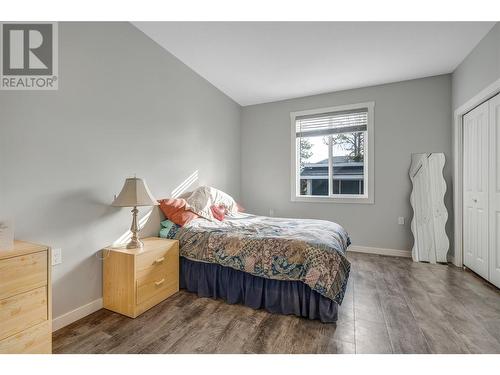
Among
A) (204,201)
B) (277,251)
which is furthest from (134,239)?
(277,251)

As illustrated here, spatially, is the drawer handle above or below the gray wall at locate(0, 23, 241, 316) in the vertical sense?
below

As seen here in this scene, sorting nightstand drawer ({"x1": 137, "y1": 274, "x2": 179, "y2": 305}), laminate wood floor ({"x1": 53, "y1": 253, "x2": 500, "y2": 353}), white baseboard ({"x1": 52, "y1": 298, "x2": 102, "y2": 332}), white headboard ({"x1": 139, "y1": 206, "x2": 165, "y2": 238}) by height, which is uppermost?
white headboard ({"x1": 139, "y1": 206, "x2": 165, "y2": 238})

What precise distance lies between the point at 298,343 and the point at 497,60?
3.16 m

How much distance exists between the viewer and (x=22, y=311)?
1.29 meters

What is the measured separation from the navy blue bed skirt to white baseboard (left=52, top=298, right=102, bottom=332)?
75cm

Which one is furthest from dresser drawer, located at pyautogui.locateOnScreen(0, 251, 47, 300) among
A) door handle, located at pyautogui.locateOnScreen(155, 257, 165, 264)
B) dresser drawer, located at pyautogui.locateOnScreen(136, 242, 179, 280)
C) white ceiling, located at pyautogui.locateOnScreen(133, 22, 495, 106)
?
white ceiling, located at pyautogui.locateOnScreen(133, 22, 495, 106)

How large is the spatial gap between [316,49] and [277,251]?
230 centimetres

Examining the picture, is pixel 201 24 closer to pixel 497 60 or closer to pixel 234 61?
pixel 234 61

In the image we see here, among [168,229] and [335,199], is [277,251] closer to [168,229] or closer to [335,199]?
[168,229]

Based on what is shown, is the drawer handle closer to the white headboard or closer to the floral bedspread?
the floral bedspread

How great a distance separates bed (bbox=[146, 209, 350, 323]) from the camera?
6.05 ft

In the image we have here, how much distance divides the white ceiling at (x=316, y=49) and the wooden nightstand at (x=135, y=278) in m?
2.21

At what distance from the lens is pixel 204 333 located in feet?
5.50
